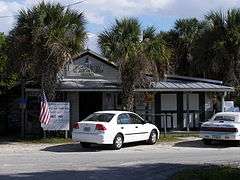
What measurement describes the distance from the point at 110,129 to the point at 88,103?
10.2 meters

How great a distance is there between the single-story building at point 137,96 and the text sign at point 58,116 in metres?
2.05

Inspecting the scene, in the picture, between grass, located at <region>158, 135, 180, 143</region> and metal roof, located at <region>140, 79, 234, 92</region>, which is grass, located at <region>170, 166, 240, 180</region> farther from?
metal roof, located at <region>140, 79, 234, 92</region>

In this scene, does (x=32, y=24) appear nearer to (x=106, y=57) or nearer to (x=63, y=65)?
(x=63, y=65)

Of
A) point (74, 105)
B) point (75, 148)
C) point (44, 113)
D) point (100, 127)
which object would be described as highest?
point (74, 105)

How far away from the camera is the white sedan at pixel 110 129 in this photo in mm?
22625

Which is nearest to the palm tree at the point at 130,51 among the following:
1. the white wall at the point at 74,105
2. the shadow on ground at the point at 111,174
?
the white wall at the point at 74,105

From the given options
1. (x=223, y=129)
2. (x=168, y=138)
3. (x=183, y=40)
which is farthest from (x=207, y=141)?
(x=183, y=40)

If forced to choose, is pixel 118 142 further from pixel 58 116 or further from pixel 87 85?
pixel 87 85

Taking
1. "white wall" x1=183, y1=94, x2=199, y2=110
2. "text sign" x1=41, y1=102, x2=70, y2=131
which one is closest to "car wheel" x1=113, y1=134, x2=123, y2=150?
"text sign" x1=41, y1=102, x2=70, y2=131

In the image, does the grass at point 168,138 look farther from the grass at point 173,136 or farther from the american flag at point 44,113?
the american flag at point 44,113

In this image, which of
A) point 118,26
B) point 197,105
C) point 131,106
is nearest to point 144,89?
point 131,106

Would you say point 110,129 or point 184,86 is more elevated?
point 184,86

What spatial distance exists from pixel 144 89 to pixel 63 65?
4966 mm

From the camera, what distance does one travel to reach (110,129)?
74.8ft
